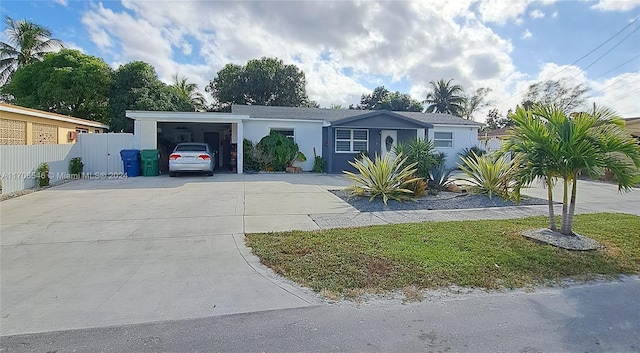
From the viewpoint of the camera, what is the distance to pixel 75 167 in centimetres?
1424

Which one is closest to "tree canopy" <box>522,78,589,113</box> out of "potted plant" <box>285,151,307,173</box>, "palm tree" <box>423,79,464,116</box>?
"palm tree" <box>423,79,464,116</box>

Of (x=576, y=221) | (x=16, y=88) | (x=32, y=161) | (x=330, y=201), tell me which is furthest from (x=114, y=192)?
(x=16, y=88)

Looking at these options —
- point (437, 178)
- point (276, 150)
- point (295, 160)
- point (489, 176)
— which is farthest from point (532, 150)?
point (295, 160)

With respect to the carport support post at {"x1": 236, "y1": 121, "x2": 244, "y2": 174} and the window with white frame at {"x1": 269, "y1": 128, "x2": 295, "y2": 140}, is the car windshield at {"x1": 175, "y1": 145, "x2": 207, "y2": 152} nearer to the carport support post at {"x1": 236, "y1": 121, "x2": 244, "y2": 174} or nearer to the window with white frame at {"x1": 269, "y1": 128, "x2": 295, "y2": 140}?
the carport support post at {"x1": 236, "y1": 121, "x2": 244, "y2": 174}

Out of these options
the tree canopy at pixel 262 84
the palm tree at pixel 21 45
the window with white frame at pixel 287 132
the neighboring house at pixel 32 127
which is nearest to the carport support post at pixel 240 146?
the window with white frame at pixel 287 132

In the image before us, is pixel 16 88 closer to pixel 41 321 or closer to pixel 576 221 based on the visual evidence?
pixel 41 321

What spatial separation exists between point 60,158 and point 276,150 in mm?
8626

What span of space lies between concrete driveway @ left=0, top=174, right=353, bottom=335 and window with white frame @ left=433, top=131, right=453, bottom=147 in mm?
13895

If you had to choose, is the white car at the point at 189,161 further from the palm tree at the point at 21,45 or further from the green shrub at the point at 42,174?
the palm tree at the point at 21,45

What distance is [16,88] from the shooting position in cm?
2381

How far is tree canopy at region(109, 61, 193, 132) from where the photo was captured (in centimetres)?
2402

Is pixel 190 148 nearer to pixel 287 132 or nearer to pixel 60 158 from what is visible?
pixel 60 158

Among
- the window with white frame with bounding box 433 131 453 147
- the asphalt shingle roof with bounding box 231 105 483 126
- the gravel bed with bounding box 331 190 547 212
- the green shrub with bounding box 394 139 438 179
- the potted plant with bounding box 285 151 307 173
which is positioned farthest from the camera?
the window with white frame with bounding box 433 131 453 147

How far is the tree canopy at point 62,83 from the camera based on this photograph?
76.3 feet
